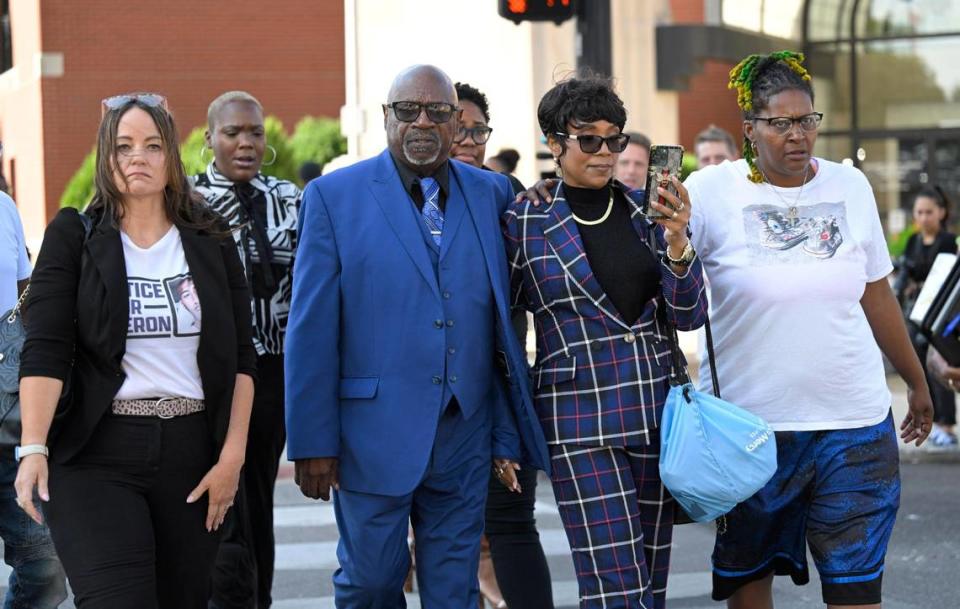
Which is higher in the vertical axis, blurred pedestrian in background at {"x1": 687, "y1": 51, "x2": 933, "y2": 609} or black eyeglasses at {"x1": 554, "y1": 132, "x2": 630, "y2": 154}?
black eyeglasses at {"x1": 554, "y1": 132, "x2": 630, "y2": 154}

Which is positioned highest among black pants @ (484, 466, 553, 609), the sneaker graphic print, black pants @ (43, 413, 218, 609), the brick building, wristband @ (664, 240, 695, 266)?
the brick building

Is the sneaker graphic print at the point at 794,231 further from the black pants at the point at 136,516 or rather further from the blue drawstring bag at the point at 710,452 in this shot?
the black pants at the point at 136,516

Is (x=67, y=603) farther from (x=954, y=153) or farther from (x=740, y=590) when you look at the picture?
(x=954, y=153)

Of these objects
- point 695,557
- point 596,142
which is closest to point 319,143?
point 695,557

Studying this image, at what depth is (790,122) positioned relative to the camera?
5.04m

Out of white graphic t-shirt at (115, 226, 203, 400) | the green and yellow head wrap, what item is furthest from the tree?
white graphic t-shirt at (115, 226, 203, 400)

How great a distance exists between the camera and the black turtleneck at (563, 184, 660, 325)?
4836 mm

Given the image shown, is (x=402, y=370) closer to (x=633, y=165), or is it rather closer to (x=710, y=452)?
(x=710, y=452)

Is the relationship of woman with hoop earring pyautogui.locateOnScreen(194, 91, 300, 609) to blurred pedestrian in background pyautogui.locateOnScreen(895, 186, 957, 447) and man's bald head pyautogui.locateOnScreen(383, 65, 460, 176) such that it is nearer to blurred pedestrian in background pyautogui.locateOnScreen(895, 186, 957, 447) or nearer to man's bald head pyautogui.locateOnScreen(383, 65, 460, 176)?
man's bald head pyautogui.locateOnScreen(383, 65, 460, 176)

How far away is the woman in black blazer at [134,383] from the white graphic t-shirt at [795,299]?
1.65m

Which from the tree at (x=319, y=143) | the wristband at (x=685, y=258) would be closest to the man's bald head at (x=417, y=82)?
the wristband at (x=685, y=258)

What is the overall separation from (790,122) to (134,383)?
2.31 m

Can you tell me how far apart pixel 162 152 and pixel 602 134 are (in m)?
1.40

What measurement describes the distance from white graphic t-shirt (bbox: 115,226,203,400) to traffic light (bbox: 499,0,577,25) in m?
6.18
